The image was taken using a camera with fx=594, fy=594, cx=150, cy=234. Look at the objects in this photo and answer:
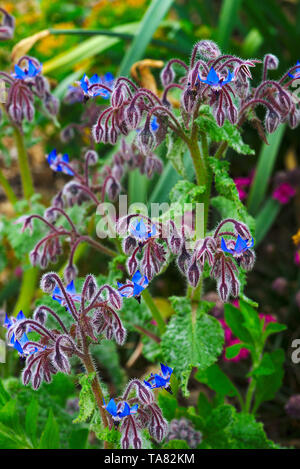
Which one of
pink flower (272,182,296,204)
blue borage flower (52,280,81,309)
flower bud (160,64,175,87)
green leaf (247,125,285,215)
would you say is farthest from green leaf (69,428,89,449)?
pink flower (272,182,296,204)

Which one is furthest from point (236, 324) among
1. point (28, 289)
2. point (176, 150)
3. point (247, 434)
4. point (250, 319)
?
point (28, 289)

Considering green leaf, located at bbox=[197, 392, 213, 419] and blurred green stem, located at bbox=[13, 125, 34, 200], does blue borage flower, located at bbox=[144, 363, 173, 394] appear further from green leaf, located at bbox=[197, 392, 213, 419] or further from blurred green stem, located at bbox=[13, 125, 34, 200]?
blurred green stem, located at bbox=[13, 125, 34, 200]

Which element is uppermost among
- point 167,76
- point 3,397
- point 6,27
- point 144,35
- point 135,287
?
point 144,35

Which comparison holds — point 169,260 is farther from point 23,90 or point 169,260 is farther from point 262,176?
point 262,176

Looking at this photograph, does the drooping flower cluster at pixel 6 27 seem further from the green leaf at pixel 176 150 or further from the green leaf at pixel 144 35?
the green leaf at pixel 176 150

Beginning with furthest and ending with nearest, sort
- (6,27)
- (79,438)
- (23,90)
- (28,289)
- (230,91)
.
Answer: (28,289), (6,27), (23,90), (79,438), (230,91)
